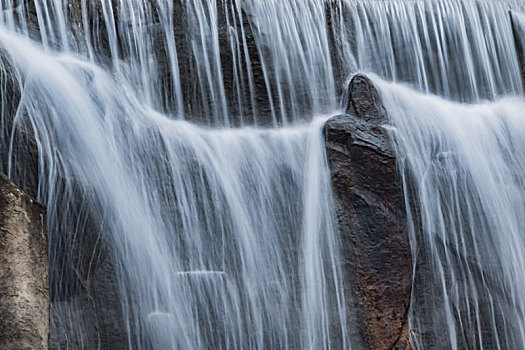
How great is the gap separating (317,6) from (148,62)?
6.60 ft

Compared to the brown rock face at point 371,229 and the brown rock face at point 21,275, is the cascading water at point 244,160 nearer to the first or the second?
the brown rock face at point 371,229

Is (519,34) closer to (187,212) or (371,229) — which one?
(371,229)

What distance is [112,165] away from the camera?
7535 mm

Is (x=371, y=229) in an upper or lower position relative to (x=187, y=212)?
lower

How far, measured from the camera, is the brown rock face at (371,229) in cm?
771

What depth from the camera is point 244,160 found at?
26.9 ft

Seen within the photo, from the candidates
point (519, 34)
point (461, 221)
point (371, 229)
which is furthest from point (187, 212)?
point (519, 34)

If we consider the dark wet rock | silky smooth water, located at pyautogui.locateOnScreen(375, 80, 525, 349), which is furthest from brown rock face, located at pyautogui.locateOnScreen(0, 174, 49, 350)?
the dark wet rock

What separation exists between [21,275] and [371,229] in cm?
386

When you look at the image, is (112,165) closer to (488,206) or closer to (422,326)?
(422,326)

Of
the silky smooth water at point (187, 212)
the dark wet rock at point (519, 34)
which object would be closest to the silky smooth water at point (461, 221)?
A: the silky smooth water at point (187, 212)

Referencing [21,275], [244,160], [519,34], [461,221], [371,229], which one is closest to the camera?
[21,275]

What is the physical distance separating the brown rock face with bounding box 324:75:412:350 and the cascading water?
0.13 m

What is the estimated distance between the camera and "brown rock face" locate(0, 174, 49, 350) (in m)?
4.56
